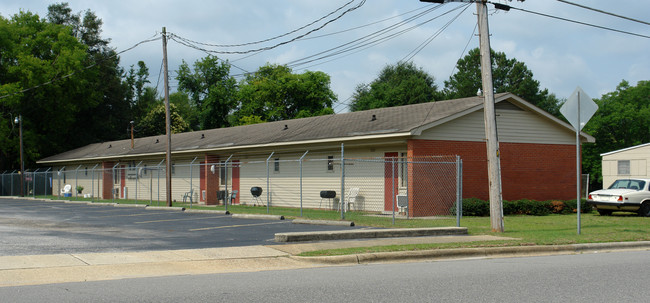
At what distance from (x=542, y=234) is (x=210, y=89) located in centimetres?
6375

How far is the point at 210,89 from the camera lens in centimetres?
7506

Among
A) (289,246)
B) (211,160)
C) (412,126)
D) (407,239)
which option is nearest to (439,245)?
(407,239)

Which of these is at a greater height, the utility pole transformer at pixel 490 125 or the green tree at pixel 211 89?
the green tree at pixel 211 89

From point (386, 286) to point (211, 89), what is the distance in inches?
2701

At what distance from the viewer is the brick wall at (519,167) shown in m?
23.5

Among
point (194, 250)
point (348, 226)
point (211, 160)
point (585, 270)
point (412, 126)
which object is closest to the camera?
point (585, 270)

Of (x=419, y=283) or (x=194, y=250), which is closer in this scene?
(x=419, y=283)

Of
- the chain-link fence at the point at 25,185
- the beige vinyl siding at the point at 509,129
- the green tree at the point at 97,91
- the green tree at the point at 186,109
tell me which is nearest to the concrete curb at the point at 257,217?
the beige vinyl siding at the point at 509,129

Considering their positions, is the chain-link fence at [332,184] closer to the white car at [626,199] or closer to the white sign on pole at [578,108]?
the white sign on pole at [578,108]

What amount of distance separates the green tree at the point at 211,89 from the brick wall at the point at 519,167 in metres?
53.0

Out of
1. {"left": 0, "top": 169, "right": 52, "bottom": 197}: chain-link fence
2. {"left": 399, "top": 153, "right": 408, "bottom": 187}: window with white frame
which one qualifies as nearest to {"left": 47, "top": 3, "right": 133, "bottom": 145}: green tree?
{"left": 0, "top": 169, "right": 52, "bottom": 197}: chain-link fence

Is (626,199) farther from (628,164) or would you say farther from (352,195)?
(628,164)

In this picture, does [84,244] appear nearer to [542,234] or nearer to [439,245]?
[439,245]

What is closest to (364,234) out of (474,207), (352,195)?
(474,207)
